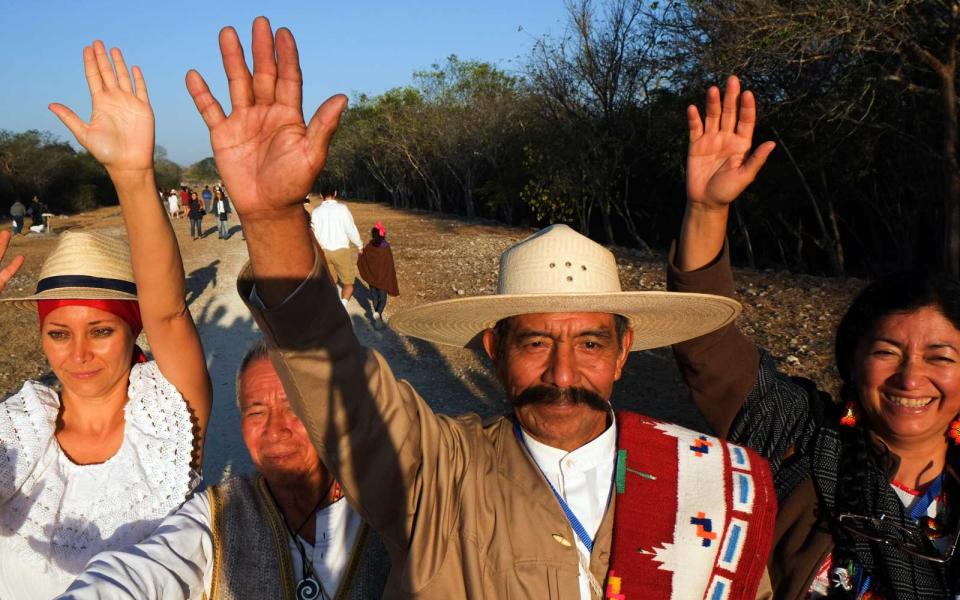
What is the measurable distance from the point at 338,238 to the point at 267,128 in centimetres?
810

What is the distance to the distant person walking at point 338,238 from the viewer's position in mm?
9227

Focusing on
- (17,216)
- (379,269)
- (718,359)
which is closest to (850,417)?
(718,359)

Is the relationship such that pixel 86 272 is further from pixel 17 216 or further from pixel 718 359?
pixel 17 216

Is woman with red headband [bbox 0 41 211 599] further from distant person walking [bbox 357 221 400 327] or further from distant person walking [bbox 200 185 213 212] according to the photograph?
distant person walking [bbox 200 185 213 212]

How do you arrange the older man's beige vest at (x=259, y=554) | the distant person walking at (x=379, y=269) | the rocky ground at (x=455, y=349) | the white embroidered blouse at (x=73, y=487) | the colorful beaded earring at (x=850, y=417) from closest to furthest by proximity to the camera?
the older man's beige vest at (x=259, y=554), the white embroidered blouse at (x=73, y=487), the colorful beaded earring at (x=850, y=417), the rocky ground at (x=455, y=349), the distant person walking at (x=379, y=269)

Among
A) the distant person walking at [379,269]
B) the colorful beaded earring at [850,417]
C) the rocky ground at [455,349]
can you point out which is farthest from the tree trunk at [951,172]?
the colorful beaded earring at [850,417]

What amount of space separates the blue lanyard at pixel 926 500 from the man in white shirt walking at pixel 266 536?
154cm

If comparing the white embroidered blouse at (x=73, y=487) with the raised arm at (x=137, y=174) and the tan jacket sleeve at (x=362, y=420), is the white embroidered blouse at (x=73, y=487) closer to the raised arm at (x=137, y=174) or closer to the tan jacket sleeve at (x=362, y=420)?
the raised arm at (x=137, y=174)

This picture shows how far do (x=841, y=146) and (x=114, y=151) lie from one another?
13.7 metres

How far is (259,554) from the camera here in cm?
181

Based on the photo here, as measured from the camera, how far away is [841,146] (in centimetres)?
1281

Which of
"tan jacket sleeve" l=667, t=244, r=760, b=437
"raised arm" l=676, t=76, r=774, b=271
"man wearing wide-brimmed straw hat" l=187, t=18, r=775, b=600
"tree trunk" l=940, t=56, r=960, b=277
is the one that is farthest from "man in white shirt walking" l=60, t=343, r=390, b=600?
"tree trunk" l=940, t=56, r=960, b=277

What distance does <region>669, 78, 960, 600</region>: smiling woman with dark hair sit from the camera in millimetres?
1856

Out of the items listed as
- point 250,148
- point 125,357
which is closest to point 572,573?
point 250,148
